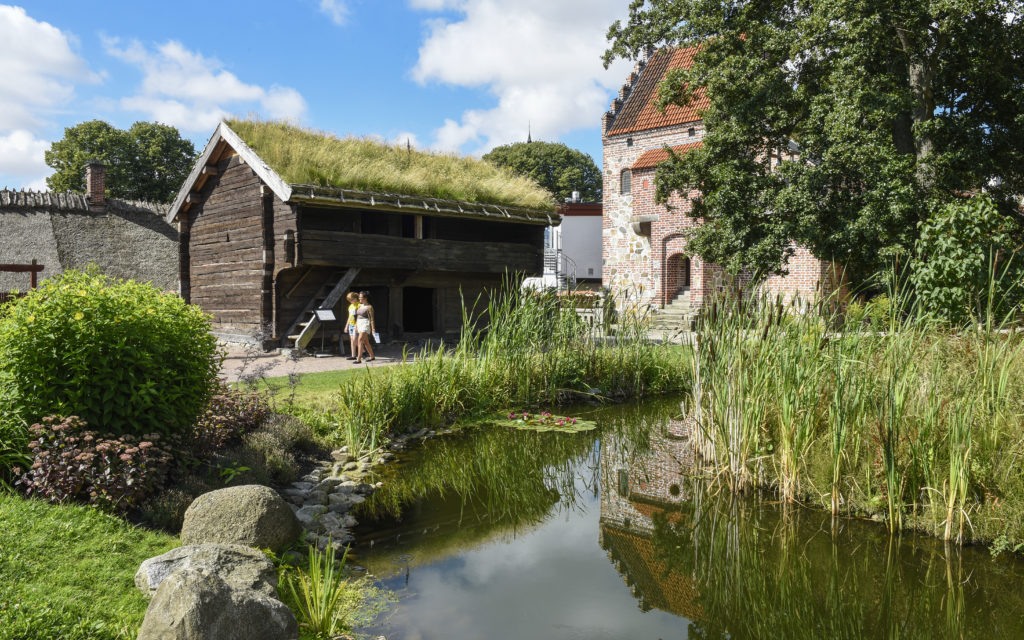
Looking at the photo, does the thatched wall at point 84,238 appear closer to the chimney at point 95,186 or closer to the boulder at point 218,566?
the chimney at point 95,186

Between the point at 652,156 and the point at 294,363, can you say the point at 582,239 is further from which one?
the point at 294,363

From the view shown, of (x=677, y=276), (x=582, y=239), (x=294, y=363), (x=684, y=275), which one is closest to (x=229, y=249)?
(x=294, y=363)

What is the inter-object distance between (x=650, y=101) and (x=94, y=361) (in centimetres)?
2678

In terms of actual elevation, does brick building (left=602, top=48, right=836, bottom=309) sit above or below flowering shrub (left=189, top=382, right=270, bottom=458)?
above

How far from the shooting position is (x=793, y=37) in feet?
46.2

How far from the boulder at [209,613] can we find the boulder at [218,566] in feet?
0.49

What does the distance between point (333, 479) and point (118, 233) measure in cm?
2109

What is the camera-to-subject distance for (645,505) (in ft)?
21.3

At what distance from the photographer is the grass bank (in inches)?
202

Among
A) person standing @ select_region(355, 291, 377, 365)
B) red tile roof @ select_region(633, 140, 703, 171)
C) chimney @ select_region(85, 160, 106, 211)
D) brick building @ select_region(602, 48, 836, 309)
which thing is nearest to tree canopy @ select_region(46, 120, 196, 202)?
chimney @ select_region(85, 160, 106, 211)

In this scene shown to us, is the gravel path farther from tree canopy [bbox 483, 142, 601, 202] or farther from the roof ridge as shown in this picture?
tree canopy [bbox 483, 142, 601, 202]

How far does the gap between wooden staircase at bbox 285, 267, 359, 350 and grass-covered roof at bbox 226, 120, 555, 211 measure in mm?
2069

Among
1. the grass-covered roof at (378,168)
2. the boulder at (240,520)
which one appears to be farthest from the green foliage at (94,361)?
the grass-covered roof at (378,168)

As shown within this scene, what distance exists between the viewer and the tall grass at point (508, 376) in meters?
8.46
